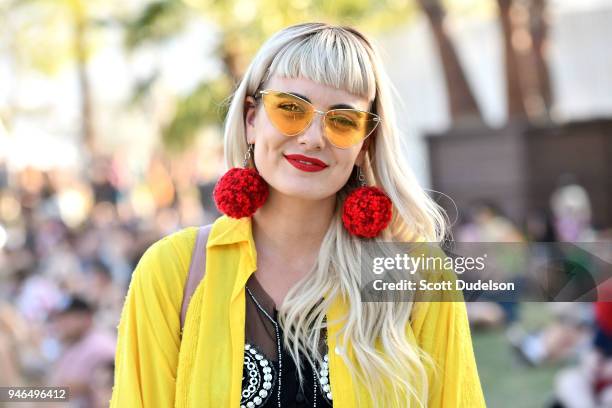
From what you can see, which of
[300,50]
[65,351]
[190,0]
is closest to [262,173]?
[300,50]

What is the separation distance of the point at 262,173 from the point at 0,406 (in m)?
2.59

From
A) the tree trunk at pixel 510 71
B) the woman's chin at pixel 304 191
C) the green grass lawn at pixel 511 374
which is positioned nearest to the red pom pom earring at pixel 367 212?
the woman's chin at pixel 304 191

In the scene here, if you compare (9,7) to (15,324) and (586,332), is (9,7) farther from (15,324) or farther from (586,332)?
(586,332)

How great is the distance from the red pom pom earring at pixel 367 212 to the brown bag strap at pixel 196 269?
41cm

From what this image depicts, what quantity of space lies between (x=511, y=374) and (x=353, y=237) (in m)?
5.98

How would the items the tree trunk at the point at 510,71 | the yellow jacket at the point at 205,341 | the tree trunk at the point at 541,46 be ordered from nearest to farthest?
the yellow jacket at the point at 205,341, the tree trunk at the point at 510,71, the tree trunk at the point at 541,46

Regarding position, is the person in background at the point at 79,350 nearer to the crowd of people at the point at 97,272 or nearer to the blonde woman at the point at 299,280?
the crowd of people at the point at 97,272

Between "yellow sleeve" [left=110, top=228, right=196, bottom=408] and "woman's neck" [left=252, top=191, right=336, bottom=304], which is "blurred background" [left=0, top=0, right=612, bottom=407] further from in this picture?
"yellow sleeve" [left=110, top=228, right=196, bottom=408]

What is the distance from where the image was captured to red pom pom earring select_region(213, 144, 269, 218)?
2725mm

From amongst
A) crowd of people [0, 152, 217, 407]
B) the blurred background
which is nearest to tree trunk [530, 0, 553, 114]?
the blurred background

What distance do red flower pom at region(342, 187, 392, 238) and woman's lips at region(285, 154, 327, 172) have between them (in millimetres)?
186

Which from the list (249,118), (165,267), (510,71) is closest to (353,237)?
(249,118)

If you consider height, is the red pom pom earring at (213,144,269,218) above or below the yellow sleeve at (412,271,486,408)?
above

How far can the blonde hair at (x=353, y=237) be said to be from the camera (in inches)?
101
